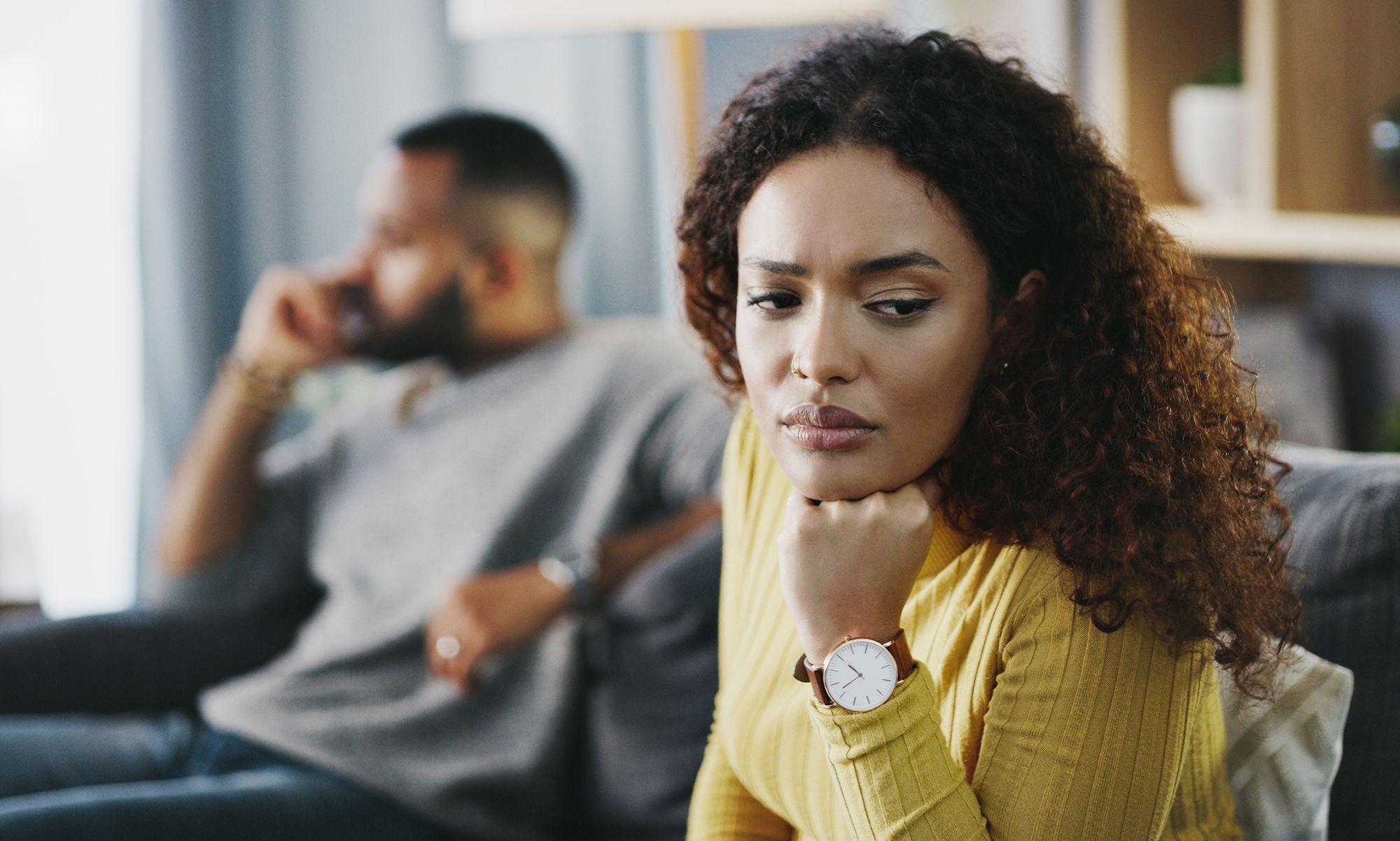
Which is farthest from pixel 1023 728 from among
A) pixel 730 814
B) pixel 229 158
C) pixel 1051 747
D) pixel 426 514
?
pixel 229 158

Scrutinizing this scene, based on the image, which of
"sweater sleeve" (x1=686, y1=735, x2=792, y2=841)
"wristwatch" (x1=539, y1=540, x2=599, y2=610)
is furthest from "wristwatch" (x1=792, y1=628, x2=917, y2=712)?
"wristwatch" (x1=539, y1=540, x2=599, y2=610)

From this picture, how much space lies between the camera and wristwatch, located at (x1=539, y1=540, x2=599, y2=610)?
162 centimetres

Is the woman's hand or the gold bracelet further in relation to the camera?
the gold bracelet

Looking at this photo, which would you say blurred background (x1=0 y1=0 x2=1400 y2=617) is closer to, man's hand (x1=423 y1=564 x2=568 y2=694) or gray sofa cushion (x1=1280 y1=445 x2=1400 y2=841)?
man's hand (x1=423 y1=564 x2=568 y2=694)

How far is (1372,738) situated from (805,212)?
0.58 meters

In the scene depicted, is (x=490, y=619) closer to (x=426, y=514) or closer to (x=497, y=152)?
(x=426, y=514)

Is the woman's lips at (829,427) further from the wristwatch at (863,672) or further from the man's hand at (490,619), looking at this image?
the man's hand at (490,619)

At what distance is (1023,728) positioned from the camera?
766mm

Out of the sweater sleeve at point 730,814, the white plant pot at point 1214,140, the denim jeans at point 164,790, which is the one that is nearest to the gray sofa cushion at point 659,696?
the denim jeans at point 164,790

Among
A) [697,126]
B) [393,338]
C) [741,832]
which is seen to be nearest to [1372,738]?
[741,832]

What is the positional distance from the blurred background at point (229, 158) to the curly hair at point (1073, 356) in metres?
1.23

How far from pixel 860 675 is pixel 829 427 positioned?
0.50 feet

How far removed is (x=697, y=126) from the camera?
2160 millimetres

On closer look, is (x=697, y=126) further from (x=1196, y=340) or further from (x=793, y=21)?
(x=1196, y=340)
